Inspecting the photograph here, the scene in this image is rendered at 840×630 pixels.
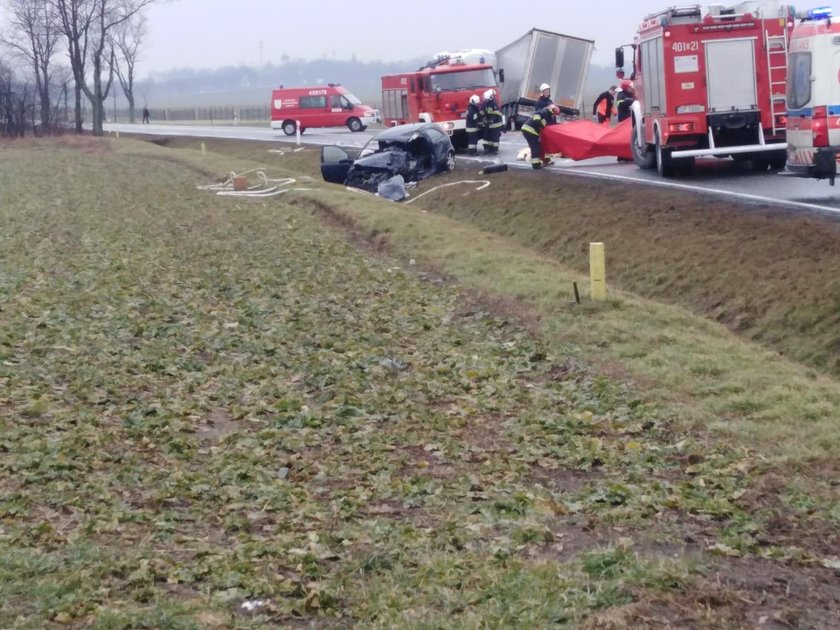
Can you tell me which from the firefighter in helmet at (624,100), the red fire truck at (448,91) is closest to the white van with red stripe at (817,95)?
the firefighter in helmet at (624,100)

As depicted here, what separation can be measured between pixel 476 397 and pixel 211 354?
2774mm

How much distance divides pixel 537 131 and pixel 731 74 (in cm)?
558

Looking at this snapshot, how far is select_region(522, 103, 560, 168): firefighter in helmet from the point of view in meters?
26.5

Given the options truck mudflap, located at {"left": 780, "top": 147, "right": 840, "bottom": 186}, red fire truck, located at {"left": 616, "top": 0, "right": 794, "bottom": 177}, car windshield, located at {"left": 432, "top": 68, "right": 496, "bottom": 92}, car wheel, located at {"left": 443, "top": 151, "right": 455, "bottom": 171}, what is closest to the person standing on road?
car wheel, located at {"left": 443, "top": 151, "right": 455, "bottom": 171}

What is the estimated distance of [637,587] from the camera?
5.51 metres

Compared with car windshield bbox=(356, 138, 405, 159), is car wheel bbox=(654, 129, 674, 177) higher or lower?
lower

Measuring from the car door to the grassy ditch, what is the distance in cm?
1368

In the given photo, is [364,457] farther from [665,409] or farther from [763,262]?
[763,262]

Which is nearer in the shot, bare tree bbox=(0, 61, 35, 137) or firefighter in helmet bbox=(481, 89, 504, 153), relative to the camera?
firefighter in helmet bbox=(481, 89, 504, 153)

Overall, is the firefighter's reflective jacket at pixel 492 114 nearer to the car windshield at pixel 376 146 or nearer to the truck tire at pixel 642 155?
the car windshield at pixel 376 146

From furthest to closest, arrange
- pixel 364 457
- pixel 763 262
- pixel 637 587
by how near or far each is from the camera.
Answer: pixel 763 262
pixel 364 457
pixel 637 587

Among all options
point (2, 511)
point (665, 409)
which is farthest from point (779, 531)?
point (2, 511)

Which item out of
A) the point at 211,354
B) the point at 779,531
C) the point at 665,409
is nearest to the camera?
the point at 779,531

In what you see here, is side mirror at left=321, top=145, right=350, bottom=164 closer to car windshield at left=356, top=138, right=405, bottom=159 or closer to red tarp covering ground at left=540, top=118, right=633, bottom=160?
car windshield at left=356, top=138, right=405, bottom=159
